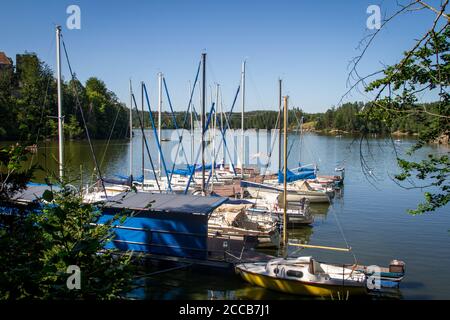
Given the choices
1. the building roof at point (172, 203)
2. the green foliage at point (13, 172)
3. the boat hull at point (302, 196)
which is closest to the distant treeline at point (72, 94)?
the boat hull at point (302, 196)

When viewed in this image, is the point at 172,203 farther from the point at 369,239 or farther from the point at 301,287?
the point at 369,239

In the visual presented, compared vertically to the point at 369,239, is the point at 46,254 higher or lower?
higher

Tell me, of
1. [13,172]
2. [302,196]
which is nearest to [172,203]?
[13,172]

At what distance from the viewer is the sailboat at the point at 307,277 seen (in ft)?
40.7

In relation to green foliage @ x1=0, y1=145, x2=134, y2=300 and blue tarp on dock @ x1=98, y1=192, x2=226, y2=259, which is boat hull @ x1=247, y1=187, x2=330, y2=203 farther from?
green foliage @ x1=0, y1=145, x2=134, y2=300

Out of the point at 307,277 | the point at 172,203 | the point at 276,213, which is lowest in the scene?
the point at 307,277

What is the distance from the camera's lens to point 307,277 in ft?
41.3

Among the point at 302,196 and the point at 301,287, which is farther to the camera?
the point at 302,196

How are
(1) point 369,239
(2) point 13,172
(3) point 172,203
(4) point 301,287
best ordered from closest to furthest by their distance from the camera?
(2) point 13,172 < (4) point 301,287 < (3) point 172,203 < (1) point 369,239

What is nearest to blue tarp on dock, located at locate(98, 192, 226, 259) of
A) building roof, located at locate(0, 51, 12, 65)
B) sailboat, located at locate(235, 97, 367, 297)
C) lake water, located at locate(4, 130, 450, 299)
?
lake water, located at locate(4, 130, 450, 299)

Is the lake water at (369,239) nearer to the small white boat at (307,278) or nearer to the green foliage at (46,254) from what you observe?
the small white boat at (307,278)
